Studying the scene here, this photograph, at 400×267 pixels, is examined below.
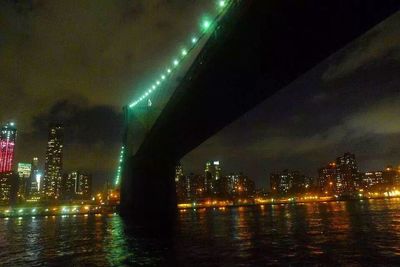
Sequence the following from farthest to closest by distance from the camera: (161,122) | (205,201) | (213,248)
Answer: (205,201) → (161,122) → (213,248)

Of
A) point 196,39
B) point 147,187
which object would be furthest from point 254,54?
point 147,187

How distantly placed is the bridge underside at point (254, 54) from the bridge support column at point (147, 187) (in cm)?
1098

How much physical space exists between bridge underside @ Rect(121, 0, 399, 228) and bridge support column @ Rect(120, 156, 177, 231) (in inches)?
432

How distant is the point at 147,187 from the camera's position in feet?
224

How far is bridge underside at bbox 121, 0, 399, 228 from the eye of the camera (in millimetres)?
22172

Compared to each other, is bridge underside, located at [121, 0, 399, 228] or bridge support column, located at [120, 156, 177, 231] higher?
bridge underside, located at [121, 0, 399, 228]

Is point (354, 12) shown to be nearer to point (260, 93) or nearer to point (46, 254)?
point (260, 93)

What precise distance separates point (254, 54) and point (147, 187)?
144 ft

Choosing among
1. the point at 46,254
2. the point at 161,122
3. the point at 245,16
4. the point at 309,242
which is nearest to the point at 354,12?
the point at 245,16

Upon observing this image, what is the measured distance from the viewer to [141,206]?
2628 inches

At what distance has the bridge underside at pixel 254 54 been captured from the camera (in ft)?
72.7

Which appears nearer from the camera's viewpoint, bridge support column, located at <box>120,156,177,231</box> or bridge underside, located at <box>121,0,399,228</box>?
bridge underside, located at <box>121,0,399,228</box>

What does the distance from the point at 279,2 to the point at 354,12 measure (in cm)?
420

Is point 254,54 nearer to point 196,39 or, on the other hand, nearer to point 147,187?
point 196,39
